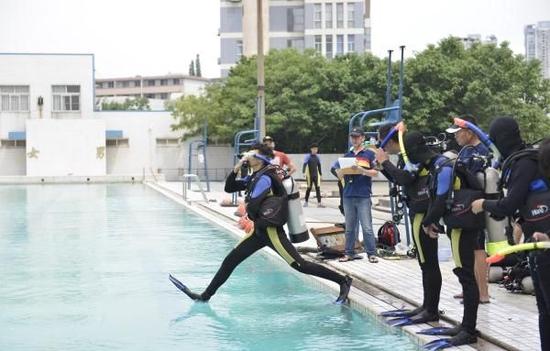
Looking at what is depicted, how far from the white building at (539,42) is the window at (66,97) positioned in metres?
29.9

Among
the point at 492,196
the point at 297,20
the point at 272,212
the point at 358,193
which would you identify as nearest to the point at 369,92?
the point at 297,20

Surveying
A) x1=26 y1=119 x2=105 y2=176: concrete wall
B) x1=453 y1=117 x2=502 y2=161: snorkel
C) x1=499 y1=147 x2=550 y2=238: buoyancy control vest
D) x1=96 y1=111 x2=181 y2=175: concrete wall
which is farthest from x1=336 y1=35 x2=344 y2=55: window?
x1=499 y1=147 x2=550 y2=238: buoyancy control vest

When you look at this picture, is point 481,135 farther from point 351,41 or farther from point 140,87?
point 140,87

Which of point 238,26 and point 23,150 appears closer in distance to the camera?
point 23,150

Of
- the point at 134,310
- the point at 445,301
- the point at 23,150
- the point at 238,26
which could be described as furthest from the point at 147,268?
the point at 238,26

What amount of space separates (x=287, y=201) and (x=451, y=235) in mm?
2085

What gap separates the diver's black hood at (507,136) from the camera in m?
5.83

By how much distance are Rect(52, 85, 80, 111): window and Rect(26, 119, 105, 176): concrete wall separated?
220 centimetres

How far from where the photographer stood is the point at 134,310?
8.66 metres

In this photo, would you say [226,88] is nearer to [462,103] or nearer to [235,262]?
[462,103]

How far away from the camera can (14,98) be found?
182 ft

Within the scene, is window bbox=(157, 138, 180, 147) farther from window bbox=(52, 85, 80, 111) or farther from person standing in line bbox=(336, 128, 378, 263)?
person standing in line bbox=(336, 128, 378, 263)

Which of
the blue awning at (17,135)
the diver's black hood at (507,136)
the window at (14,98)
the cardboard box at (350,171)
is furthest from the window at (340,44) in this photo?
the diver's black hood at (507,136)

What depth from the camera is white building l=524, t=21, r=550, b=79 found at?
161 feet
